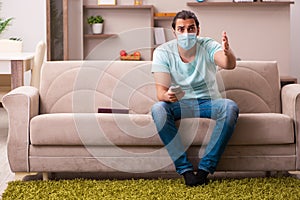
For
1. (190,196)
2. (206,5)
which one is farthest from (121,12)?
A: (190,196)

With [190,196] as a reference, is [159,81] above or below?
above

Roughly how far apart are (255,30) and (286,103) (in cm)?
325

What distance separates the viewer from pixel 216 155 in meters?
3.30

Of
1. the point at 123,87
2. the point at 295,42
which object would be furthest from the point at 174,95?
the point at 295,42

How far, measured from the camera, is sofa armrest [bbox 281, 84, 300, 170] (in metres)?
3.44

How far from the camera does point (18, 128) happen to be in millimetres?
3438

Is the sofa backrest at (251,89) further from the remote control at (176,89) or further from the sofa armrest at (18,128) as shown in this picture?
the sofa armrest at (18,128)

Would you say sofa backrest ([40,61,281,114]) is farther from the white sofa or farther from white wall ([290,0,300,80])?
white wall ([290,0,300,80])

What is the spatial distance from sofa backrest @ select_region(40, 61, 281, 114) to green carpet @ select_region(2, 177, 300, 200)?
595mm

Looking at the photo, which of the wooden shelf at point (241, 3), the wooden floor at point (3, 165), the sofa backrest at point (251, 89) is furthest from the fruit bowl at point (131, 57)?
the sofa backrest at point (251, 89)

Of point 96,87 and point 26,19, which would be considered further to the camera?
point 26,19

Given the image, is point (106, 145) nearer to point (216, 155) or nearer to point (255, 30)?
point (216, 155)

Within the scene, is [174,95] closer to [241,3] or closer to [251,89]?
[251,89]

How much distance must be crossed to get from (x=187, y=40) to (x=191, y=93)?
301mm
